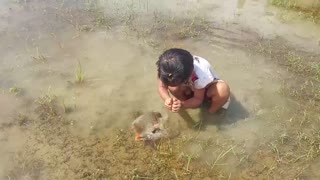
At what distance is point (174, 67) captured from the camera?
312 cm

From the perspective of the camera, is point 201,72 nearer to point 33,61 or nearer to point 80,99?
point 80,99

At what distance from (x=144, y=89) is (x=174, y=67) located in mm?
964

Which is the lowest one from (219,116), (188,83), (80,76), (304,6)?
(219,116)

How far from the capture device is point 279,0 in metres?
5.33

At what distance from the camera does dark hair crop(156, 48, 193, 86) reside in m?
3.12

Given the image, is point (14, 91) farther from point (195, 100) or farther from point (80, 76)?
point (195, 100)

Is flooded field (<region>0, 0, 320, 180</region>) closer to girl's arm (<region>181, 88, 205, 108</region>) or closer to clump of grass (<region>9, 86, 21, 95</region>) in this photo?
clump of grass (<region>9, 86, 21, 95</region>)

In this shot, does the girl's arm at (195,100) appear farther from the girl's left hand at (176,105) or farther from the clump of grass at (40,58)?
the clump of grass at (40,58)

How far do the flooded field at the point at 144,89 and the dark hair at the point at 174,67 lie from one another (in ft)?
1.89

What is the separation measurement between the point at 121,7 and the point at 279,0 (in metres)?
2.01

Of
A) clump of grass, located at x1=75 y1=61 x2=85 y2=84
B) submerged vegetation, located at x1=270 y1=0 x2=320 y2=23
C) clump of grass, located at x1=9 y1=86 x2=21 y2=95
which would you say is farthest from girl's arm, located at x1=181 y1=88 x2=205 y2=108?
submerged vegetation, located at x1=270 y1=0 x2=320 y2=23

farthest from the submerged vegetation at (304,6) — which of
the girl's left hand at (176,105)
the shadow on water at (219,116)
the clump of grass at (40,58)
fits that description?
the clump of grass at (40,58)

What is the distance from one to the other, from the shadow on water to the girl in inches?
3.3

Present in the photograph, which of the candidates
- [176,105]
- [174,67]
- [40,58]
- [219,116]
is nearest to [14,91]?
[40,58]
